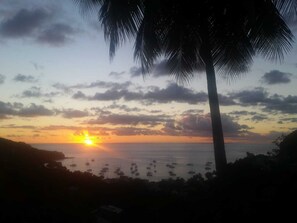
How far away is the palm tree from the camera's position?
473 inches

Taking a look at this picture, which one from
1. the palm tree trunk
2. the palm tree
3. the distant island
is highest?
the palm tree

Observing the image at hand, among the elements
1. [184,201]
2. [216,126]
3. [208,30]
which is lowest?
[184,201]

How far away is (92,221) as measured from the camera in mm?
10383

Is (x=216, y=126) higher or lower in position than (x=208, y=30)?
lower

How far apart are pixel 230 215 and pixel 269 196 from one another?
1102mm

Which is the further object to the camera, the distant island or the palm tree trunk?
the palm tree trunk

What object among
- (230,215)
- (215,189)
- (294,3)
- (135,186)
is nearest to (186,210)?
(215,189)

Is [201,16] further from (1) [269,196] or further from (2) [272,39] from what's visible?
(1) [269,196]

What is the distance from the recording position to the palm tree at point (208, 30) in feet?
39.4

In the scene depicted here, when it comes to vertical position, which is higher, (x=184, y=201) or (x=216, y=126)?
(x=216, y=126)

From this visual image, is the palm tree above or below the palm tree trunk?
above

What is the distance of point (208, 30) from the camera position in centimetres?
1279

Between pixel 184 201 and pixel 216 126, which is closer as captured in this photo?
pixel 184 201

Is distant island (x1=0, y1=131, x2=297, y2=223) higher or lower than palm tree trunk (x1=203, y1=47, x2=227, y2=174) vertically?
lower
